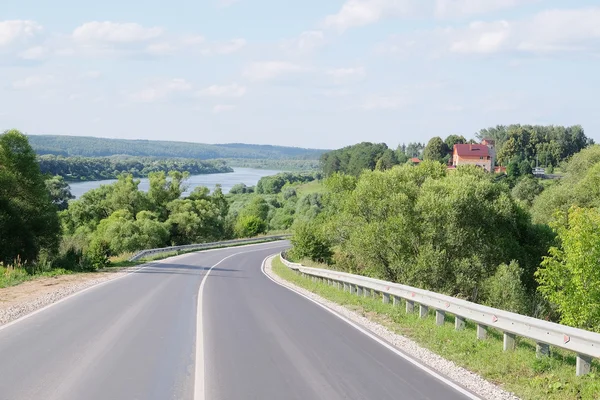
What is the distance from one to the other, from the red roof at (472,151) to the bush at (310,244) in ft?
298

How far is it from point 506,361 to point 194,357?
4796mm

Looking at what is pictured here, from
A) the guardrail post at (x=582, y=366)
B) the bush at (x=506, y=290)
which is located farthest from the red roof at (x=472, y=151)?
the guardrail post at (x=582, y=366)

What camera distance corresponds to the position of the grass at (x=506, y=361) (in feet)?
27.2

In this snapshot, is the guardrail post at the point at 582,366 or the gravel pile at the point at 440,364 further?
the guardrail post at the point at 582,366

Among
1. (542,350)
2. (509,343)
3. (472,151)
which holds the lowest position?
(509,343)

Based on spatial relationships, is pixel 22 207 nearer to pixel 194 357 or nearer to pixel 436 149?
pixel 194 357

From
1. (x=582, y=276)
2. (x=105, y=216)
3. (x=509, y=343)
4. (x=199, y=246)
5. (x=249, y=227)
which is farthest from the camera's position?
(x=249, y=227)

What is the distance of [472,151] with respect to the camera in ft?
444

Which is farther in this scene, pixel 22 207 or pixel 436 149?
pixel 436 149

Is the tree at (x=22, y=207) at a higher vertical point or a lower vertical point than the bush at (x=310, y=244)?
higher

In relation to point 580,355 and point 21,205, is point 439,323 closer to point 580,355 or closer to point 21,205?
point 580,355

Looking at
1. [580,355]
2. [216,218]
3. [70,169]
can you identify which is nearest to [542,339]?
[580,355]

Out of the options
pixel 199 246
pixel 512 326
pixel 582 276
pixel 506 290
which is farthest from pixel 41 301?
pixel 199 246

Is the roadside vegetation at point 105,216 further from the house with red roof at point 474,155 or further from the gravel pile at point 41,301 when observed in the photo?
the house with red roof at point 474,155
